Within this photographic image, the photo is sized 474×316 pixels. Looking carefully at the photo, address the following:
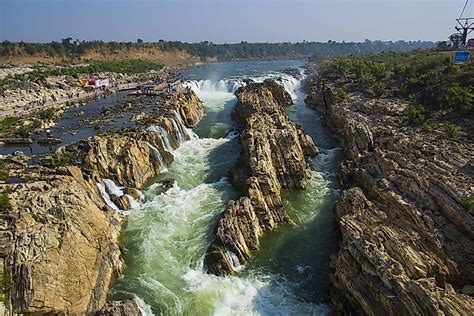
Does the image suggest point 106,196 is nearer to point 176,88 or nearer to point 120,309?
point 120,309

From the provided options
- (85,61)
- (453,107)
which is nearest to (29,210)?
(453,107)

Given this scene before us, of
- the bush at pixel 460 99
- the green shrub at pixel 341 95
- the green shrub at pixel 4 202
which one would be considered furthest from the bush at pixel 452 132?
the green shrub at pixel 4 202

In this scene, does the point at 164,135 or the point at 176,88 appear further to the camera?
→ the point at 176,88

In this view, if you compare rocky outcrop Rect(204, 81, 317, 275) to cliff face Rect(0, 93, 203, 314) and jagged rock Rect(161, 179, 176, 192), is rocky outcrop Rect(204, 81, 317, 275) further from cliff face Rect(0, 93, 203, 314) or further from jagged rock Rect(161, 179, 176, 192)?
cliff face Rect(0, 93, 203, 314)

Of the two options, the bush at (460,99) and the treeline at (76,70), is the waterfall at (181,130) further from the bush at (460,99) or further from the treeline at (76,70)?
the treeline at (76,70)

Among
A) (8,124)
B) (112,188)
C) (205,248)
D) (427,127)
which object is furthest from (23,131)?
(427,127)

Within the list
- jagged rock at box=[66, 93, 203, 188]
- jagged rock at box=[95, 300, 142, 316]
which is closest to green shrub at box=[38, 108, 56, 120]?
jagged rock at box=[66, 93, 203, 188]
